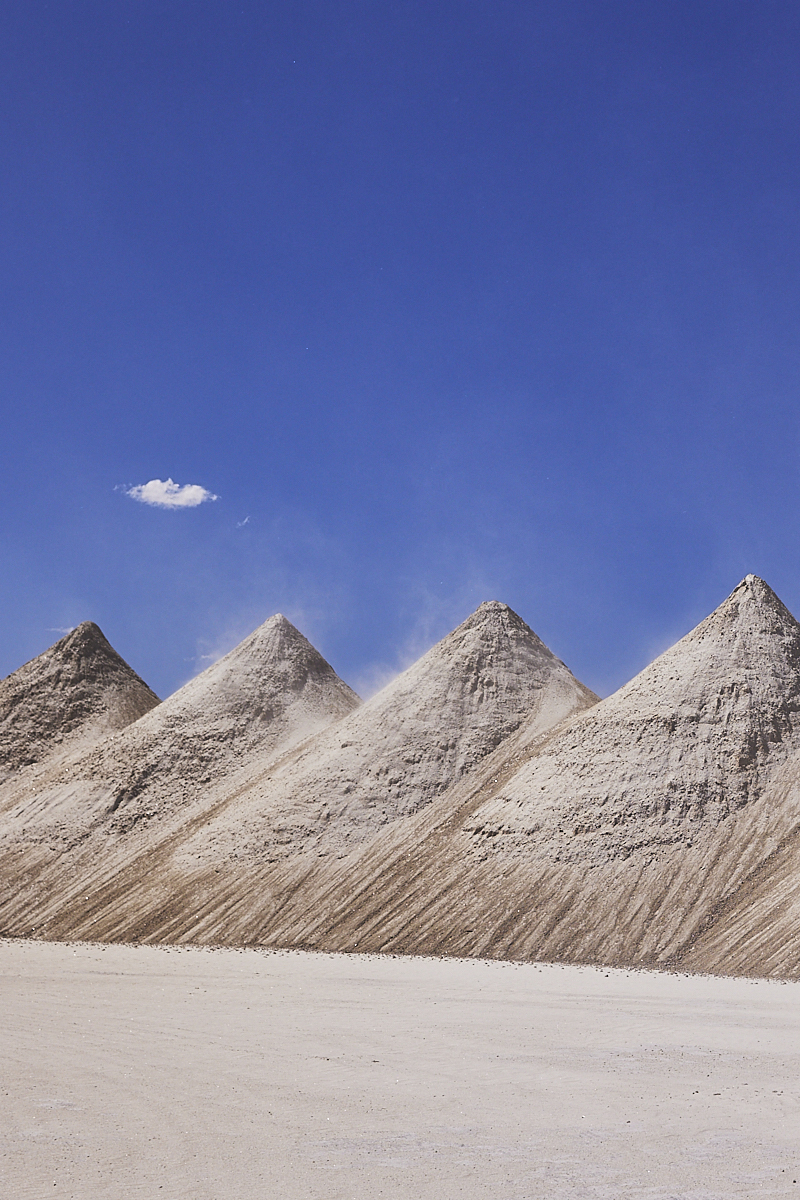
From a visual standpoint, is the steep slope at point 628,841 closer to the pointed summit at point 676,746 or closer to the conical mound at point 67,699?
the pointed summit at point 676,746

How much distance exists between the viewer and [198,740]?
147 ft

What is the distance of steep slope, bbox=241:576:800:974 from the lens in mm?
26125

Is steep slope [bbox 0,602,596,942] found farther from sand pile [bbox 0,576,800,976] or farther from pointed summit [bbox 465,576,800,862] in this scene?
pointed summit [bbox 465,576,800,862]

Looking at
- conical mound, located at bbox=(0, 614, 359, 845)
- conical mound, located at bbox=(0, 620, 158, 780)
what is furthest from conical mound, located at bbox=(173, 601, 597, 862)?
conical mound, located at bbox=(0, 620, 158, 780)

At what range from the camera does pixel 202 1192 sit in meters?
7.61

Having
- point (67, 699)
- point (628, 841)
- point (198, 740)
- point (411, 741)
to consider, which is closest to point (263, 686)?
point (198, 740)

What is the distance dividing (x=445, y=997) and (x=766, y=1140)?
10.1m

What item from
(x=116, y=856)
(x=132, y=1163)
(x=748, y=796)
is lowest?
A: (x=748, y=796)

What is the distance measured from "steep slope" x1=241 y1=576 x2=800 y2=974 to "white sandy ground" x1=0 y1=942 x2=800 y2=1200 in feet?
19.7

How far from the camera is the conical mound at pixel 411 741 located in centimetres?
3456

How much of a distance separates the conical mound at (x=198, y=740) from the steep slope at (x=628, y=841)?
1197 cm

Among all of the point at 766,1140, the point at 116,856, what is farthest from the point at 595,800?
the point at 766,1140

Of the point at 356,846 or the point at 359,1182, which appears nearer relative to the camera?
the point at 359,1182

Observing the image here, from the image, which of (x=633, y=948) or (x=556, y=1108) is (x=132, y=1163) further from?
(x=633, y=948)
